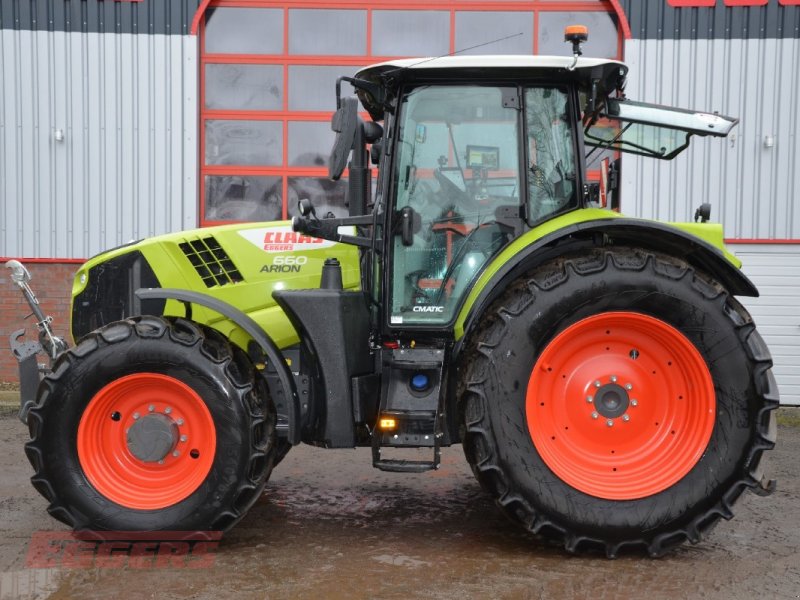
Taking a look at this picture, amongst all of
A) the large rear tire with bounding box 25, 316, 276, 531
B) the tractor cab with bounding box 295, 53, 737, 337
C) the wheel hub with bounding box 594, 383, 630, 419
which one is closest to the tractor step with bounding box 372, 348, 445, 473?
the tractor cab with bounding box 295, 53, 737, 337

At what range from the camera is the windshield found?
417 cm

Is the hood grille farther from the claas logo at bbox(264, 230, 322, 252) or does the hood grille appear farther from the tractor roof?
the tractor roof

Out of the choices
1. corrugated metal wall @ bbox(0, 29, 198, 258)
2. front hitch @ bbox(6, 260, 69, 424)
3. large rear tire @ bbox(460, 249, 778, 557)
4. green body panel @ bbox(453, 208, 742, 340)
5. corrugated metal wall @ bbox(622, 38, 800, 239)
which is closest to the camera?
large rear tire @ bbox(460, 249, 778, 557)

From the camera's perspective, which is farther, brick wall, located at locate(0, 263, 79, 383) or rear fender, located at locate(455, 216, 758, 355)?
brick wall, located at locate(0, 263, 79, 383)

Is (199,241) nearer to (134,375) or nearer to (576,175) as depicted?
(134,375)

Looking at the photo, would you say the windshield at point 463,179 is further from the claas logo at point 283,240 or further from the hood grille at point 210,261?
the hood grille at point 210,261

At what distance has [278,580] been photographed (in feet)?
11.9

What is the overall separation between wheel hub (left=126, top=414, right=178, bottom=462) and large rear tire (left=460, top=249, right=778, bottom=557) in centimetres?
137

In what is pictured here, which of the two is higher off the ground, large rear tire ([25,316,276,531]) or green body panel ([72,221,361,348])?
green body panel ([72,221,361,348])

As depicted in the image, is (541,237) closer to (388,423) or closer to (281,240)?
(388,423)

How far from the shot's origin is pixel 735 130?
9344 mm

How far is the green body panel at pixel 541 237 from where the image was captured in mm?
4078

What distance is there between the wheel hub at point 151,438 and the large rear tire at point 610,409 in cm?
137

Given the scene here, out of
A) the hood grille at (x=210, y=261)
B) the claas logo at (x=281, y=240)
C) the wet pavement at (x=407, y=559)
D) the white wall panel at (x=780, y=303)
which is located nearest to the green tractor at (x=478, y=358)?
the wet pavement at (x=407, y=559)
